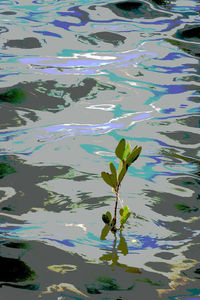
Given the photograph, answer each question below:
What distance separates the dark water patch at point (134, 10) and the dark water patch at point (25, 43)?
0.75 meters

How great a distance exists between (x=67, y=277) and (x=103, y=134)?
33.6 inches

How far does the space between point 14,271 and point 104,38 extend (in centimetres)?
200

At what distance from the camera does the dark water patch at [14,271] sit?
100 cm

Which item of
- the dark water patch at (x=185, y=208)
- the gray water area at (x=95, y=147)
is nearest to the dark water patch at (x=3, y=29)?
the gray water area at (x=95, y=147)

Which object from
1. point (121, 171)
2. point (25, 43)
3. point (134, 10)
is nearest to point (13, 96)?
point (25, 43)

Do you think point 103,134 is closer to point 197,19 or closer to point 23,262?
point 23,262

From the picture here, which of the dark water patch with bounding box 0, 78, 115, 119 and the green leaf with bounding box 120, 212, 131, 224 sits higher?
the dark water patch with bounding box 0, 78, 115, 119

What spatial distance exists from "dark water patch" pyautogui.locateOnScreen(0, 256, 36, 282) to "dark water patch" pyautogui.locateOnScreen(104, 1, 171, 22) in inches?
93.9

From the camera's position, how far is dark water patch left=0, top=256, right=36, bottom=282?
3.29 feet

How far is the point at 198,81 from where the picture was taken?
89.8 inches

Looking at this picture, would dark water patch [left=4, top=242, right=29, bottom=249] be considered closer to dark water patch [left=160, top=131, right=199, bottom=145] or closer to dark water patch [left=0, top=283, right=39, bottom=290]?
dark water patch [left=0, top=283, right=39, bottom=290]

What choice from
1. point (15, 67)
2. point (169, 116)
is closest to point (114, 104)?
point (169, 116)

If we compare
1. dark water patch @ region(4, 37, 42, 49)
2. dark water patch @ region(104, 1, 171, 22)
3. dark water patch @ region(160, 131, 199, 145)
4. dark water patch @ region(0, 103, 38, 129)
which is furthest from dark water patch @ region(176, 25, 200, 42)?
dark water patch @ region(0, 103, 38, 129)

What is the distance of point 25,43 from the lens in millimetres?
2660
